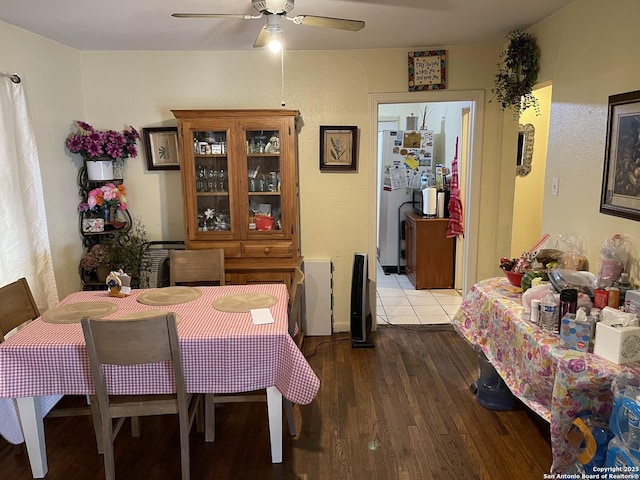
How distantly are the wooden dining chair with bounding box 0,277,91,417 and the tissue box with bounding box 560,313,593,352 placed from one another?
2.23 meters

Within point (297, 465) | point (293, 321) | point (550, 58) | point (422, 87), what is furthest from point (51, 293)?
point (550, 58)

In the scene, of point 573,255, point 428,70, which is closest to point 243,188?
point 428,70

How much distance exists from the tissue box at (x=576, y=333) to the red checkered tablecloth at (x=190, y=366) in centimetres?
107

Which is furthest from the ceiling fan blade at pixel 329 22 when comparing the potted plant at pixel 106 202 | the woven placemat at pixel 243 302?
the potted plant at pixel 106 202

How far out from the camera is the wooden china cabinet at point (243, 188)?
3.45 m

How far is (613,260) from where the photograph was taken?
220 cm

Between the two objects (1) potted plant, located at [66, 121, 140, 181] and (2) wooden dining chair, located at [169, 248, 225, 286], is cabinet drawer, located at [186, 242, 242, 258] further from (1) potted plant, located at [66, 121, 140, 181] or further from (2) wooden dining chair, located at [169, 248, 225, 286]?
(1) potted plant, located at [66, 121, 140, 181]

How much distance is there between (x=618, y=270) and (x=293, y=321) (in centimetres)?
157

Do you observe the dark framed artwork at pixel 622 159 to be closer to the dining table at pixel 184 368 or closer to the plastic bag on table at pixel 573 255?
the plastic bag on table at pixel 573 255

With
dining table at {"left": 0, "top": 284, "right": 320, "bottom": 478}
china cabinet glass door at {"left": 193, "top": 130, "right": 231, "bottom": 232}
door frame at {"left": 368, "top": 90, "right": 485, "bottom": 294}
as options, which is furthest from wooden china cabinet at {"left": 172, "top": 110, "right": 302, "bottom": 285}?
dining table at {"left": 0, "top": 284, "right": 320, "bottom": 478}

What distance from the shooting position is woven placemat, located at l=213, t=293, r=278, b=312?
8.05 ft

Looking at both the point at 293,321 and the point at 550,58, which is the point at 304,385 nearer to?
the point at 293,321

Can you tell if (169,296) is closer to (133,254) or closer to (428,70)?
(133,254)

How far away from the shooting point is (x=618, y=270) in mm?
2182
